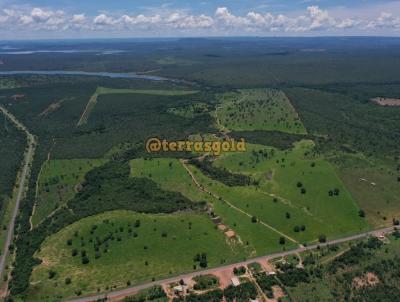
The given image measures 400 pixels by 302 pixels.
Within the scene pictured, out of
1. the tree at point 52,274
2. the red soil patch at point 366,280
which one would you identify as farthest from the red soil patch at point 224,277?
the tree at point 52,274

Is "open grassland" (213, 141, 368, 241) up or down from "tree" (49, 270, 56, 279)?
up

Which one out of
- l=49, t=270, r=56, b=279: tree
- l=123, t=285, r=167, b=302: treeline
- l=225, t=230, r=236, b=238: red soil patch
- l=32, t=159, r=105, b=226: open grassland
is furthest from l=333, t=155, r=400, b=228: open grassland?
l=32, t=159, r=105, b=226: open grassland

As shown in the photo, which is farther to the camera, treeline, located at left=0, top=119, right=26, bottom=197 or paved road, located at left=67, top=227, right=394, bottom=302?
treeline, located at left=0, top=119, right=26, bottom=197

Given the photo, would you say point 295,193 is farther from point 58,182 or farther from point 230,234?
point 58,182

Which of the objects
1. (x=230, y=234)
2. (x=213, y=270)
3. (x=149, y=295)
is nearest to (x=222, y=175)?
(x=230, y=234)

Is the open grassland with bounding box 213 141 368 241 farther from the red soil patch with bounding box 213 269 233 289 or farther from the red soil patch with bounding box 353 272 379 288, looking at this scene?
the red soil patch with bounding box 213 269 233 289

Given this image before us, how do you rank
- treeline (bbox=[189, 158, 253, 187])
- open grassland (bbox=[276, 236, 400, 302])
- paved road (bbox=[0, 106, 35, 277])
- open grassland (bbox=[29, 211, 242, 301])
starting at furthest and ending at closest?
treeline (bbox=[189, 158, 253, 187]) < paved road (bbox=[0, 106, 35, 277]) < open grassland (bbox=[29, 211, 242, 301]) < open grassland (bbox=[276, 236, 400, 302])

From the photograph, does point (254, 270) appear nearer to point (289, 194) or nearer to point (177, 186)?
point (289, 194)

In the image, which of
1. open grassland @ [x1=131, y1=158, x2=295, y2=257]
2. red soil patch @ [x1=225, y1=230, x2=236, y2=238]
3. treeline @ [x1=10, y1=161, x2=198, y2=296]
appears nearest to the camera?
open grassland @ [x1=131, y1=158, x2=295, y2=257]
